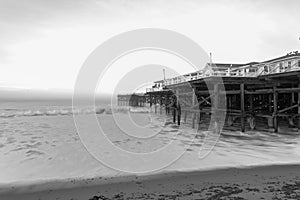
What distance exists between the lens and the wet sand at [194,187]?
5.67 m

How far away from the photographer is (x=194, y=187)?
20.5 ft

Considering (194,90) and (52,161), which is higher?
(194,90)

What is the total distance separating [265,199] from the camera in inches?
207

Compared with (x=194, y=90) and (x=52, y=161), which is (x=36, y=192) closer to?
(x=52, y=161)

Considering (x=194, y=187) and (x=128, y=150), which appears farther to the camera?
(x=128, y=150)

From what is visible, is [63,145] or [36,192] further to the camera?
[63,145]

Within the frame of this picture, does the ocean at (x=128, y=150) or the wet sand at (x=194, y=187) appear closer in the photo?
the wet sand at (x=194, y=187)

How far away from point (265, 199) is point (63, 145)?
10.3m

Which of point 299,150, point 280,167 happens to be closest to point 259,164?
point 280,167

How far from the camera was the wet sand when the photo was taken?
567 cm

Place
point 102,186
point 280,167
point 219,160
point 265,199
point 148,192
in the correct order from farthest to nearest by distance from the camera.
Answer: point 219,160
point 280,167
point 102,186
point 148,192
point 265,199

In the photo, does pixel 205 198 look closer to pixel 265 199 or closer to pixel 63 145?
pixel 265 199

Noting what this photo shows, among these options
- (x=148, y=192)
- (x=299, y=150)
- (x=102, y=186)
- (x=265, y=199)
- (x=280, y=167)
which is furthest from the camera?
(x=299, y=150)

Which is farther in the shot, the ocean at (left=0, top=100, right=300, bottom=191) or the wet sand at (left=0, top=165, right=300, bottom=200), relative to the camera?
the ocean at (left=0, top=100, right=300, bottom=191)
